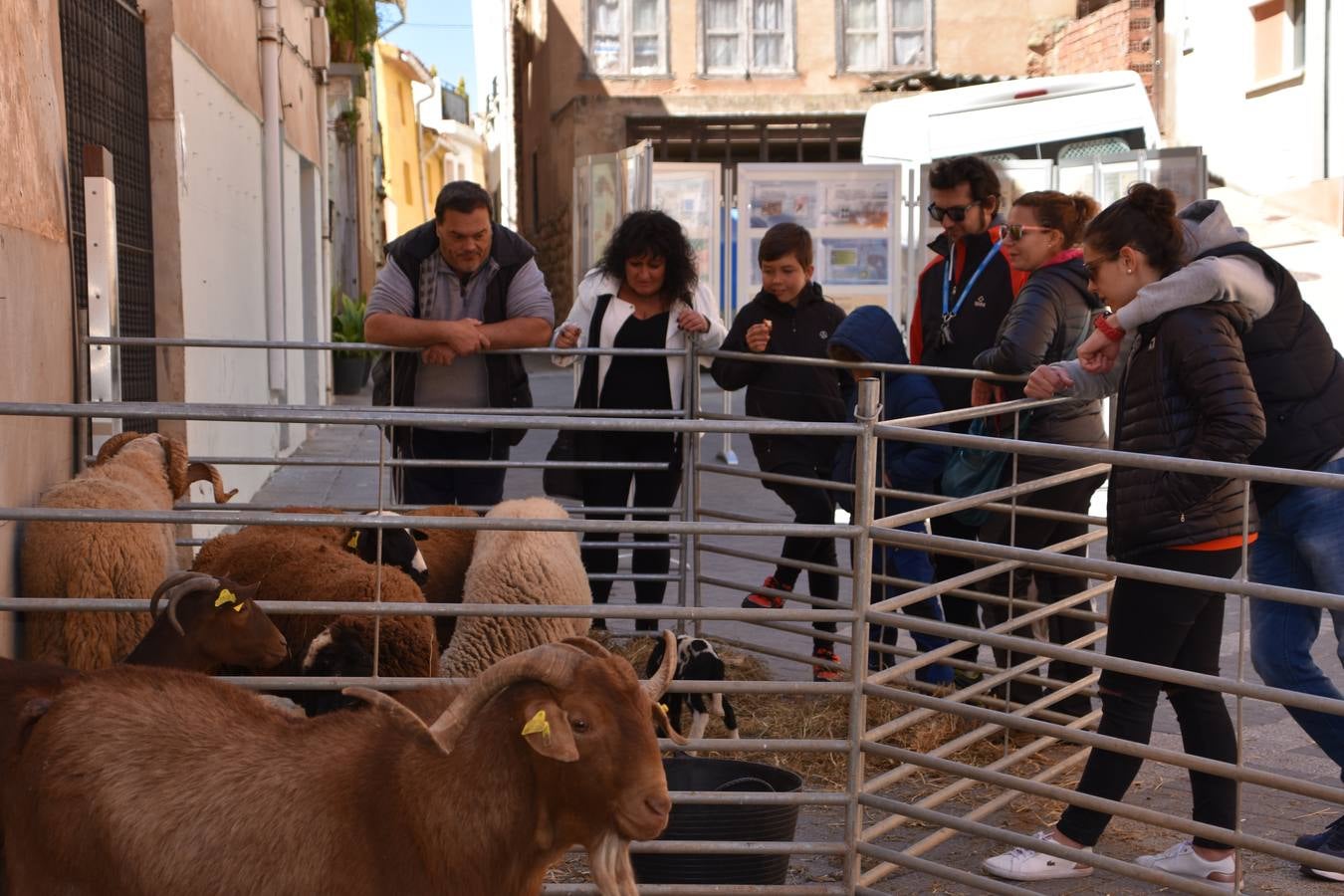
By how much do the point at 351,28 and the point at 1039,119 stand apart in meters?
10.8

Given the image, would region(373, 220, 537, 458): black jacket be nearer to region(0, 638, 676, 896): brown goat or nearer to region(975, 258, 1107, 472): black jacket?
region(975, 258, 1107, 472): black jacket

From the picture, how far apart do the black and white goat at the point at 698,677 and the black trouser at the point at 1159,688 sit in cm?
170

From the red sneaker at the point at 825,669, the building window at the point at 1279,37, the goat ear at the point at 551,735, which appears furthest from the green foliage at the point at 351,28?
the goat ear at the point at 551,735

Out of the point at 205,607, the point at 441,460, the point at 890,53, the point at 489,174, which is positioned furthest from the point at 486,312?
the point at 489,174

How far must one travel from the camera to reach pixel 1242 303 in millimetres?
4555

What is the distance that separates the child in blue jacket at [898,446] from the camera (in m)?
6.58

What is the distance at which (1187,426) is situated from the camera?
4.56 meters

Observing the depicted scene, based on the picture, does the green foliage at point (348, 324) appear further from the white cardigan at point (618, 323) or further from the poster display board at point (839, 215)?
Result: the white cardigan at point (618, 323)

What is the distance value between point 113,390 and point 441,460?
1447mm

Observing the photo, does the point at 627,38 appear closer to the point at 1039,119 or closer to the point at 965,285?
the point at 1039,119

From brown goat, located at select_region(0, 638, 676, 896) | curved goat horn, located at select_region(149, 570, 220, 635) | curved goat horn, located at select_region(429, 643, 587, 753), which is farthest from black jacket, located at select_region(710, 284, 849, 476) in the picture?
curved goat horn, located at select_region(429, 643, 587, 753)

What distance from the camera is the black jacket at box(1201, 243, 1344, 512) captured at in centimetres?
474

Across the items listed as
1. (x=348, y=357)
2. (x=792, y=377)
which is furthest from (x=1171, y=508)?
(x=348, y=357)

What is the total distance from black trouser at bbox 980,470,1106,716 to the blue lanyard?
37.2 inches
